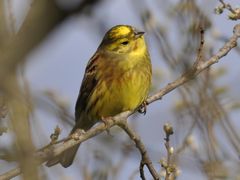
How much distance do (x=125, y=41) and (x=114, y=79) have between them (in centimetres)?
61

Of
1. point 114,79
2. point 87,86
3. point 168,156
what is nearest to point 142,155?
point 168,156

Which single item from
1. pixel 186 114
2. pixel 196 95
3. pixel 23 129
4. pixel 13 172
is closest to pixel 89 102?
pixel 186 114

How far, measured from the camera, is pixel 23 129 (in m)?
1.70

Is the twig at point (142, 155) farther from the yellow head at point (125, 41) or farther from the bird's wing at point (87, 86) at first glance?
the yellow head at point (125, 41)

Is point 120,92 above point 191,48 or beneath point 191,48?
above

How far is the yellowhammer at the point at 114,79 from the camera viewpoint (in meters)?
5.96

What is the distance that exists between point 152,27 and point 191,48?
2.14ft

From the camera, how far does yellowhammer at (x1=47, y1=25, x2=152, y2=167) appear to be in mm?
5957

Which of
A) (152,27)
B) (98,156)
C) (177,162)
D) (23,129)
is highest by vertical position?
(152,27)

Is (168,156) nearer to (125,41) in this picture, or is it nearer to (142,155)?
(142,155)

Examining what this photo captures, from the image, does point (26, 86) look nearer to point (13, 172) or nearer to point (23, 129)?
point (13, 172)

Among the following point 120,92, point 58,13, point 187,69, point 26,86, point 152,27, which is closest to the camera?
point 58,13

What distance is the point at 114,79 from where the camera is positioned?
20.2 feet

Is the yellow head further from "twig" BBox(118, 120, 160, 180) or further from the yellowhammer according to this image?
"twig" BBox(118, 120, 160, 180)
